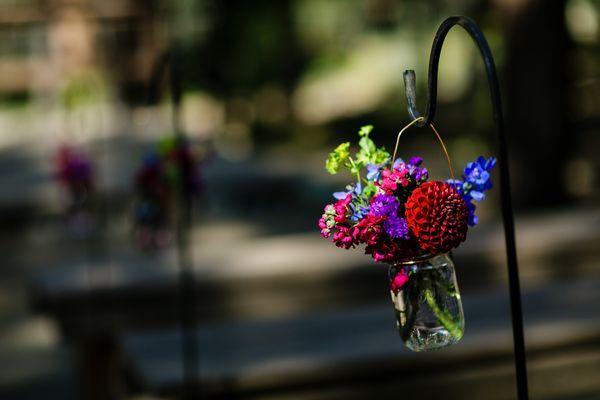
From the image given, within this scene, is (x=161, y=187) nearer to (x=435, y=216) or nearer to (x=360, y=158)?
(x=360, y=158)

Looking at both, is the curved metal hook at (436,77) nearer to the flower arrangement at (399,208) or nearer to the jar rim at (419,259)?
the flower arrangement at (399,208)

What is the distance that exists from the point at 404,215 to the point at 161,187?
127 inches

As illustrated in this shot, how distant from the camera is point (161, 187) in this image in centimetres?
479

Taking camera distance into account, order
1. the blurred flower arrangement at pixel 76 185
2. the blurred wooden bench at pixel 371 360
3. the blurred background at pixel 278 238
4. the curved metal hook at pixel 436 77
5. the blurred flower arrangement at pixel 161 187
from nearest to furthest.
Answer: the curved metal hook at pixel 436 77, the blurred wooden bench at pixel 371 360, the blurred background at pixel 278 238, the blurred flower arrangement at pixel 161 187, the blurred flower arrangement at pixel 76 185

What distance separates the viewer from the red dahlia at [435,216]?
5.34 ft

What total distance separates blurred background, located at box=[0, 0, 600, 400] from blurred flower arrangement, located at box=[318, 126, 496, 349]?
4.17 feet

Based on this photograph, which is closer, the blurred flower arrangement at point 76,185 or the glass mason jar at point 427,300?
the glass mason jar at point 427,300

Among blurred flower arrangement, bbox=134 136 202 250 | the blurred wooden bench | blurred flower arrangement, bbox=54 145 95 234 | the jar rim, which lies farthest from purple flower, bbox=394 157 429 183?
blurred flower arrangement, bbox=54 145 95 234

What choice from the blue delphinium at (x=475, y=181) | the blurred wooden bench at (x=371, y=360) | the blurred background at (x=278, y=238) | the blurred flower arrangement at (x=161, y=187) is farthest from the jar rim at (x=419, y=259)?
the blurred flower arrangement at (x=161, y=187)

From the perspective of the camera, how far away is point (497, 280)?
4.57 metres

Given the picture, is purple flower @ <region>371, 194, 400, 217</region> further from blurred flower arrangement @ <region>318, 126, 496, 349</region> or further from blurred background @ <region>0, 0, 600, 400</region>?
blurred background @ <region>0, 0, 600, 400</region>

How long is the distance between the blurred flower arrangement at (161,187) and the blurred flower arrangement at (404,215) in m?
2.49

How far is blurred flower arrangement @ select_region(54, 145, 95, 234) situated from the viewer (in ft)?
18.1

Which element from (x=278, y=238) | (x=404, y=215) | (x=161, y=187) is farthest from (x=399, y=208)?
(x=278, y=238)
